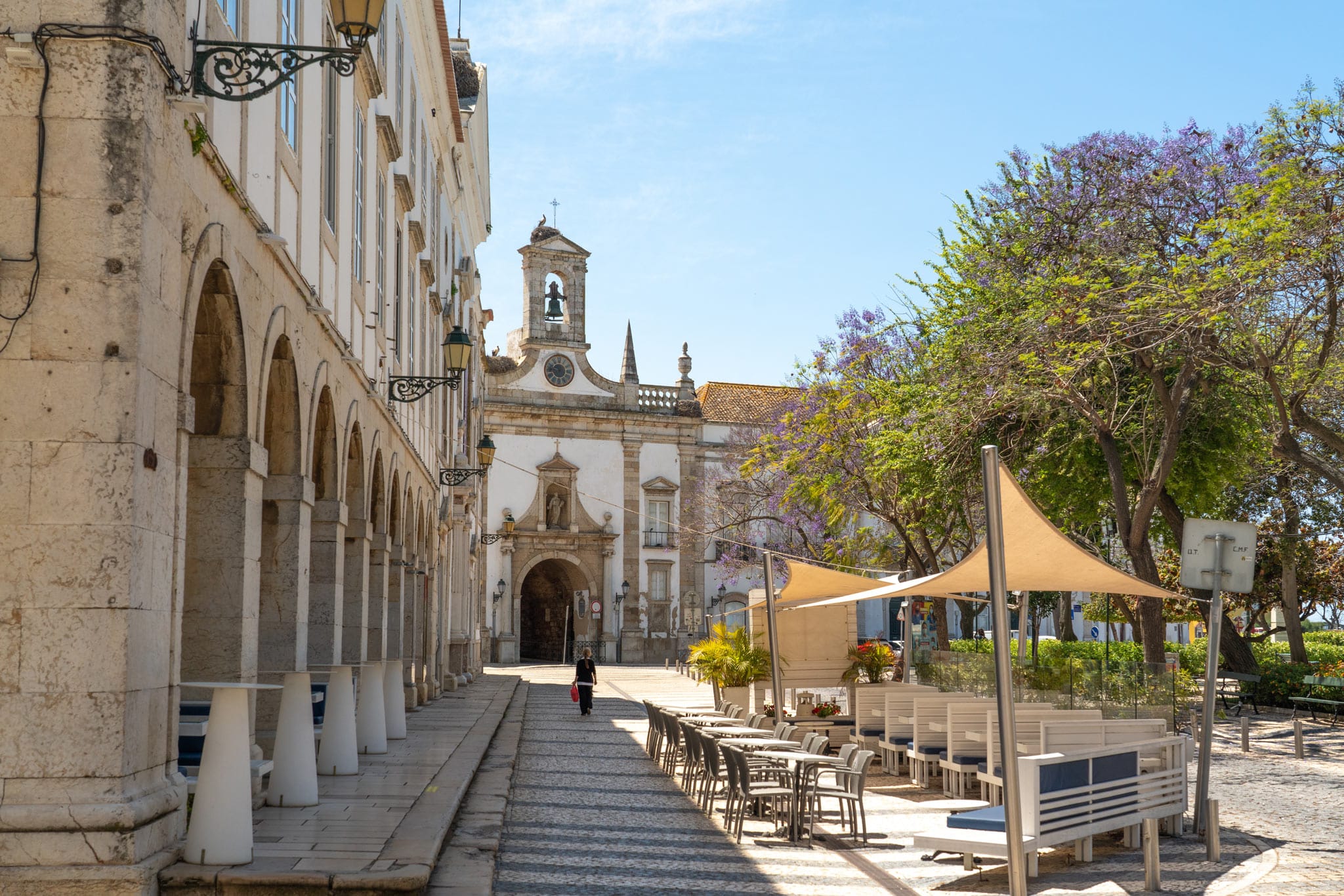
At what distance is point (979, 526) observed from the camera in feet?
99.2

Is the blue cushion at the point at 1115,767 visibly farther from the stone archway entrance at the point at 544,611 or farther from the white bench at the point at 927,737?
the stone archway entrance at the point at 544,611

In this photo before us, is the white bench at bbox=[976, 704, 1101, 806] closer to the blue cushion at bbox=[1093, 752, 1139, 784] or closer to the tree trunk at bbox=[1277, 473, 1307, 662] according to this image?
the blue cushion at bbox=[1093, 752, 1139, 784]

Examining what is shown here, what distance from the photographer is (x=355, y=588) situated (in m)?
16.1

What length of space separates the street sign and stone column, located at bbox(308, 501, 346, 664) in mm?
7974

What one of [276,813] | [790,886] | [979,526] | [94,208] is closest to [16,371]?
[94,208]

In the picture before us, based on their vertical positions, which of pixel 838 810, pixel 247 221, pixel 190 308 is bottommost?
pixel 838 810

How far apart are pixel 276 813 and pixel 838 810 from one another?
487 cm

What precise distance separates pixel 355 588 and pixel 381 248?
4.72 m

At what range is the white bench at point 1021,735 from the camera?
36.3 feet

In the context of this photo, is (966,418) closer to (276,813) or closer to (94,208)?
(276,813)

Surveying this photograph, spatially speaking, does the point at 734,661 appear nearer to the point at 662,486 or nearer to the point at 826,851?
the point at 826,851

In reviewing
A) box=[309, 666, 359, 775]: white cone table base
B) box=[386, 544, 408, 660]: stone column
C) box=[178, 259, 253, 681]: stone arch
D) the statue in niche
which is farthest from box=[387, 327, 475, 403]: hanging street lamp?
the statue in niche

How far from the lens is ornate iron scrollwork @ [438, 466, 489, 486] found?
26.4 metres

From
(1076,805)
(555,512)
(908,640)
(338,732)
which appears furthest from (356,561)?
(555,512)
